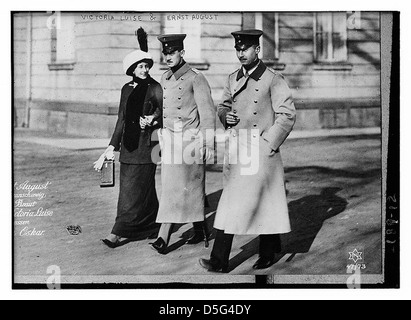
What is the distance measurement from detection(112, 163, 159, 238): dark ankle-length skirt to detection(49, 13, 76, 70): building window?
1.20m

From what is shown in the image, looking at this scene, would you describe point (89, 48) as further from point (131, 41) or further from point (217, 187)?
point (217, 187)

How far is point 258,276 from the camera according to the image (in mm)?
8492

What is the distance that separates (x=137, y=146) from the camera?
854cm

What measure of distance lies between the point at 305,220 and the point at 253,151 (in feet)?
Result: 3.10

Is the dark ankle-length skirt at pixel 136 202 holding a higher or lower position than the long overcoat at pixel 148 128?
lower

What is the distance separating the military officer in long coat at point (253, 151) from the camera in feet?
27.1

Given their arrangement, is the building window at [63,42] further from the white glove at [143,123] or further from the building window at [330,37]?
the building window at [330,37]

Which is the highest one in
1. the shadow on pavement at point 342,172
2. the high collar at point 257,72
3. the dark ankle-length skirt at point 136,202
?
the high collar at point 257,72

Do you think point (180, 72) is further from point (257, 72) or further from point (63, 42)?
point (63, 42)

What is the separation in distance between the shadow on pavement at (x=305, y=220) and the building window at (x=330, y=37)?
136cm

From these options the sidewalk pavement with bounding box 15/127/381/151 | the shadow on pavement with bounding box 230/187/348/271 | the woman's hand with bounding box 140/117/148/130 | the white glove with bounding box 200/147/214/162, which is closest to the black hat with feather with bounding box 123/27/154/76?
the woman's hand with bounding box 140/117/148/130

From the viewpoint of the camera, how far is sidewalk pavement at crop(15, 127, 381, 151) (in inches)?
342

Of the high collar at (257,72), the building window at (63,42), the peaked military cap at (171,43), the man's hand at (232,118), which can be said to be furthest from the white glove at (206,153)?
the building window at (63,42)

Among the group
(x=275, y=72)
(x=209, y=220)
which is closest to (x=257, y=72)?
(x=275, y=72)
